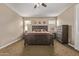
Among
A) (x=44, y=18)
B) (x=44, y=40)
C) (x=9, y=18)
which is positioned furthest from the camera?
(x=44, y=40)

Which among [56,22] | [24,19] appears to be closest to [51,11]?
[56,22]

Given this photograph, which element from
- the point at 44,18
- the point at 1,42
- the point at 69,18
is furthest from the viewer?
the point at 69,18

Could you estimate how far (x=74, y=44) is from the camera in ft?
14.2

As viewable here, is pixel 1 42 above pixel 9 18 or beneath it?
beneath

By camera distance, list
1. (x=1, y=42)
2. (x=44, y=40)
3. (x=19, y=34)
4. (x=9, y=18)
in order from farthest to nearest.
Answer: (x=44, y=40) → (x=9, y=18) → (x=1, y=42) → (x=19, y=34)

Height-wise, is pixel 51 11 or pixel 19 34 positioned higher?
pixel 51 11

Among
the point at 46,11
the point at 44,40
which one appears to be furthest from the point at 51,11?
the point at 44,40

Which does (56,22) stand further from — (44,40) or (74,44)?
(44,40)

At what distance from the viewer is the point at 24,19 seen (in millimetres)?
3258

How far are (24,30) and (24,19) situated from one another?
0.30 metres

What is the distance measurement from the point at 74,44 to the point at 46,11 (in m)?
1.84

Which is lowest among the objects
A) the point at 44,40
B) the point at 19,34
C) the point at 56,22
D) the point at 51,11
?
the point at 44,40

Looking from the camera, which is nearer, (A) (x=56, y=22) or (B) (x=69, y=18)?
(A) (x=56, y=22)

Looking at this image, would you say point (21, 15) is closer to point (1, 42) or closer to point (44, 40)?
point (1, 42)
